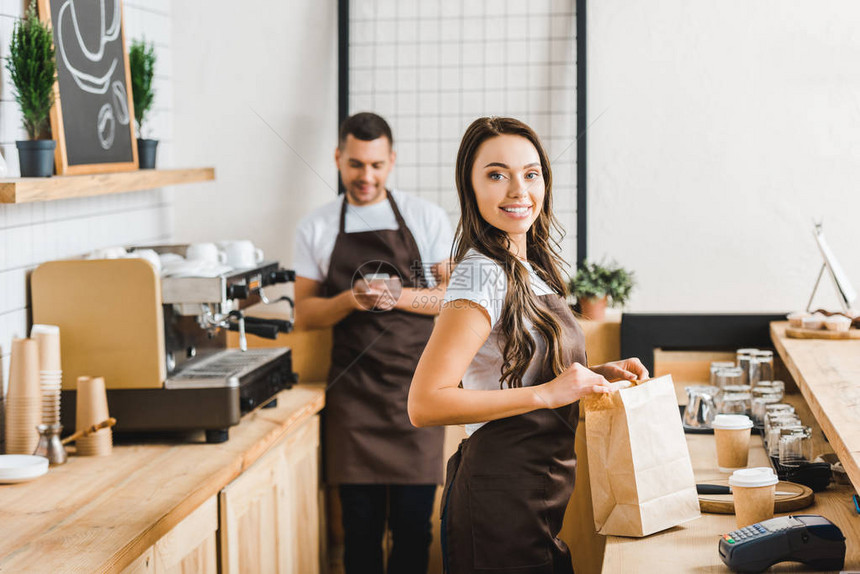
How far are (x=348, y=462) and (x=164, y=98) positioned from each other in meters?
1.41

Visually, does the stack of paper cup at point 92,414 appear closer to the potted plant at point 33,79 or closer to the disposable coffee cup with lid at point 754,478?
Result: the potted plant at point 33,79

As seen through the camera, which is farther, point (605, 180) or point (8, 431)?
point (605, 180)

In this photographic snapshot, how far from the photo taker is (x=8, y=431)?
214 centimetres

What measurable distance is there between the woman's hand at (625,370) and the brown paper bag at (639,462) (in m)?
0.04

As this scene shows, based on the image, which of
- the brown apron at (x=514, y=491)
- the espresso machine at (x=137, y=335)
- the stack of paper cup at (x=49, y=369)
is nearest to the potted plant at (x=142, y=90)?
the espresso machine at (x=137, y=335)

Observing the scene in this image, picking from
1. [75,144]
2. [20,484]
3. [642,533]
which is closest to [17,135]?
[75,144]

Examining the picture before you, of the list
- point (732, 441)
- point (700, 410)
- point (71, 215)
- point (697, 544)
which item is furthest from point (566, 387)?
point (71, 215)

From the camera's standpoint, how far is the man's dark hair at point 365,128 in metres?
2.73

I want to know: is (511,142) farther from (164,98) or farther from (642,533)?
(164,98)

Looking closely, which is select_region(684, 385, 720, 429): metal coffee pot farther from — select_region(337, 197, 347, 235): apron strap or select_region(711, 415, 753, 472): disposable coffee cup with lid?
select_region(337, 197, 347, 235): apron strap

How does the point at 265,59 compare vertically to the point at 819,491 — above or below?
above

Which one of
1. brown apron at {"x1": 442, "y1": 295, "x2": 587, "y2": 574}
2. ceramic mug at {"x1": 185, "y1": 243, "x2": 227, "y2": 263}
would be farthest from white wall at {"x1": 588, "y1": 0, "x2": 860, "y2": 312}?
brown apron at {"x1": 442, "y1": 295, "x2": 587, "y2": 574}

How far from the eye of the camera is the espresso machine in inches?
89.2

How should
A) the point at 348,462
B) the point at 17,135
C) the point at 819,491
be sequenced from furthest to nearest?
the point at 348,462, the point at 17,135, the point at 819,491
